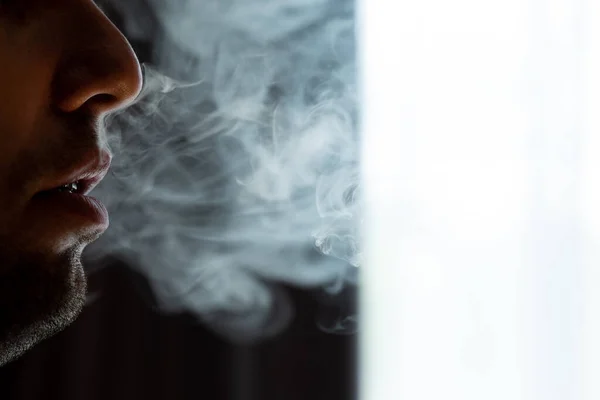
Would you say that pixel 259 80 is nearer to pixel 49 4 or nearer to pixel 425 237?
pixel 425 237

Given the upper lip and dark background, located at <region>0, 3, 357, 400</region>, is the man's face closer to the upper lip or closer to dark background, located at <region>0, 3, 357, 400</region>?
the upper lip

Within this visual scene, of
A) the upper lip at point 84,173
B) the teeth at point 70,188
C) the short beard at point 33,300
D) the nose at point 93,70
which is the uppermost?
the nose at point 93,70

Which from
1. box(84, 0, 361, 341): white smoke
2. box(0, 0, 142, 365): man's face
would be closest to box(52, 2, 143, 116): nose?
box(0, 0, 142, 365): man's face

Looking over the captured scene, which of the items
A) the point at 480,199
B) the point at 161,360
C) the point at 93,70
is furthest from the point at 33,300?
the point at 480,199

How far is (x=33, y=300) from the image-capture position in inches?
28.4

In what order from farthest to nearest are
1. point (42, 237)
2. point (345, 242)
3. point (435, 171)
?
point (345, 242), point (435, 171), point (42, 237)

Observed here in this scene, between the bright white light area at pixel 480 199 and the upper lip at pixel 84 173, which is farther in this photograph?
the bright white light area at pixel 480 199

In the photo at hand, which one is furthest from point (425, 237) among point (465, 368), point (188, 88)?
point (188, 88)

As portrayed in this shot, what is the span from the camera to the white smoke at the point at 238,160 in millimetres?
1523

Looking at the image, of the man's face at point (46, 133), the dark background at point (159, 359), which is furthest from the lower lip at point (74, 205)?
the dark background at point (159, 359)

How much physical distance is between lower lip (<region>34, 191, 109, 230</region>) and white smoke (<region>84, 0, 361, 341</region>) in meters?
A: 0.76

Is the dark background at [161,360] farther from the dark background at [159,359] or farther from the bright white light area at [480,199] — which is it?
the bright white light area at [480,199]

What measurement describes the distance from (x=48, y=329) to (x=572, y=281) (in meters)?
0.98

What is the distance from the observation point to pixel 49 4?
741 millimetres
